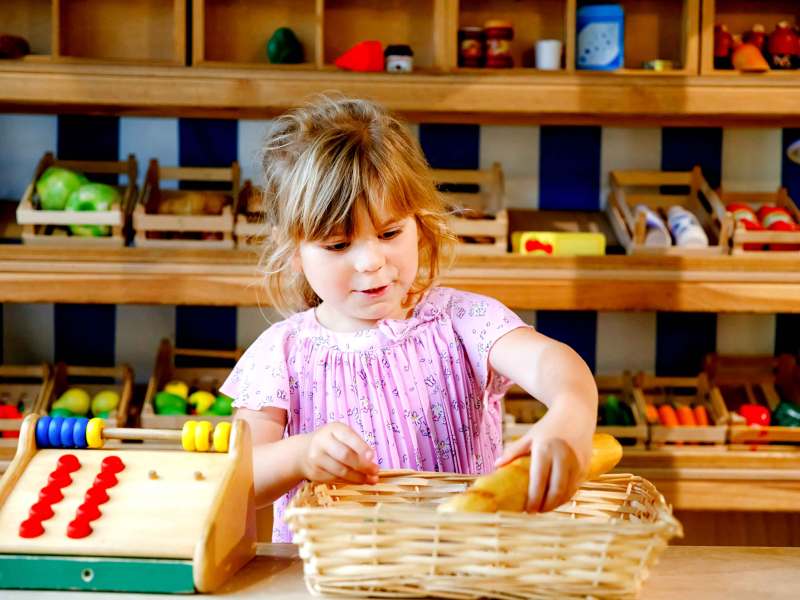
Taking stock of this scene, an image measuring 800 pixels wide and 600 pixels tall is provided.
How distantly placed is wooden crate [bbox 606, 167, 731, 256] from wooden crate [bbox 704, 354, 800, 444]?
1.29 ft

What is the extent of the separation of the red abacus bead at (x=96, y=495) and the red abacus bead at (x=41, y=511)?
3 cm

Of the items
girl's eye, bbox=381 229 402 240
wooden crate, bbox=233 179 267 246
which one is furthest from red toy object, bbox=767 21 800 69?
girl's eye, bbox=381 229 402 240

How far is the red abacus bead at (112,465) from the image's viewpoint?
1031mm

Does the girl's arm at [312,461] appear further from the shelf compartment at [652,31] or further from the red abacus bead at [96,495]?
the shelf compartment at [652,31]

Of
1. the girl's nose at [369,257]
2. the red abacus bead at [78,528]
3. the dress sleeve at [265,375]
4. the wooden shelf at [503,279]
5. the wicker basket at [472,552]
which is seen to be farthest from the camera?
the wooden shelf at [503,279]

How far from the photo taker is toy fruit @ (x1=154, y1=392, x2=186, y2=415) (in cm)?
249

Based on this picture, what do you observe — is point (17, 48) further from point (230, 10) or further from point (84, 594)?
point (84, 594)

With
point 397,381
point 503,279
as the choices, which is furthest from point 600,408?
point 397,381

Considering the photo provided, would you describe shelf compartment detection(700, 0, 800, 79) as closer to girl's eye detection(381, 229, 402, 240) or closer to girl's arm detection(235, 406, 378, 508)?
girl's eye detection(381, 229, 402, 240)

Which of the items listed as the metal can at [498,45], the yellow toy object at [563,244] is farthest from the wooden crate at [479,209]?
the metal can at [498,45]

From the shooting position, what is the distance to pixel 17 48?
250cm

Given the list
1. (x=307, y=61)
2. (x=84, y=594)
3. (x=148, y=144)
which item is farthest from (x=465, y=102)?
(x=84, y=594)

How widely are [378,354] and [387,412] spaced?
0.08m

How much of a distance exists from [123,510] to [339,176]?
484 mm
